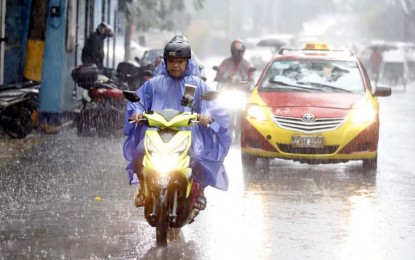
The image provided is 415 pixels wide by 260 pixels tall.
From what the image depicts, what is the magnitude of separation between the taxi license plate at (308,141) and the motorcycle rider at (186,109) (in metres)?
4.59

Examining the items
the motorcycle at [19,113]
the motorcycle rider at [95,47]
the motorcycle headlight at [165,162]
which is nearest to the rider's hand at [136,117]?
the motorcycle headlight at [165,162]

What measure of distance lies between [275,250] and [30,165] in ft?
20.9

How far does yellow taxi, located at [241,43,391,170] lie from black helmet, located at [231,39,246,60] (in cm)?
448

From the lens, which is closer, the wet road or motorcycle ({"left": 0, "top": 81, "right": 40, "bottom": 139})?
the wet road

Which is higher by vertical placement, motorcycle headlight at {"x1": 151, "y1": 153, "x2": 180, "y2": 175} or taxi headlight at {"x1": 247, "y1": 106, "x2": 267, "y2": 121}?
motorcycle headlight at {"x1": 151, "y1": 153, "x2": 180, "y2": 175}

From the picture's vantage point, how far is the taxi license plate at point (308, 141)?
1416 cm

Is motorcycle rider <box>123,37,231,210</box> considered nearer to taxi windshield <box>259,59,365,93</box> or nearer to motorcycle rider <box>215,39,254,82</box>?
taxi windshield <box>259,59,365,93</box>

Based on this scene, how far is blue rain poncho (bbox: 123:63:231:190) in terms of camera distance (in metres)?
9.45

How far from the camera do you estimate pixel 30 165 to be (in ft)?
47.4

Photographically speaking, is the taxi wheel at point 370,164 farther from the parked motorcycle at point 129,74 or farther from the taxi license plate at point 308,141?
the parked motorcycle at point 129,74

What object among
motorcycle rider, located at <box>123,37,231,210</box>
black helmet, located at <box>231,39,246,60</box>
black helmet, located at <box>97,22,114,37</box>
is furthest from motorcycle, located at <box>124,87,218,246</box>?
black helmet, located at <box>97,22,114,37</box>

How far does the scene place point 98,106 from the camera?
20031 mm

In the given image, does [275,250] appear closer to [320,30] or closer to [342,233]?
[342,233]

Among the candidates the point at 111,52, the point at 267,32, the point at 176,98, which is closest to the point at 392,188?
the point at 176,98
